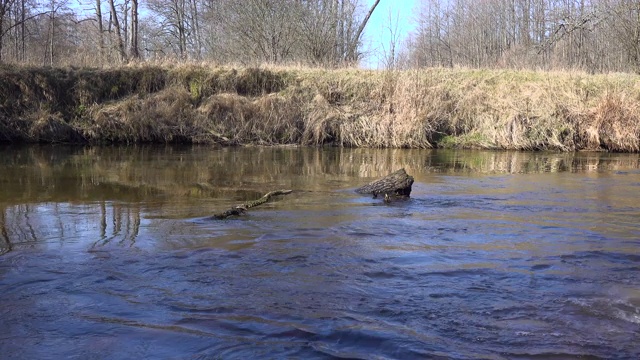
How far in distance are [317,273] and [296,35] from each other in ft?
77.0

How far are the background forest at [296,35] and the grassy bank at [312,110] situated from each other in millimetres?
1842

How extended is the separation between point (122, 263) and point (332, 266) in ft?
5.89

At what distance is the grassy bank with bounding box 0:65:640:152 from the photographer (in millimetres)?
16297

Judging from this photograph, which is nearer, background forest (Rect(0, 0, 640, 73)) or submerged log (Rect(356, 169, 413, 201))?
submerged log (Rect(356, 169, 413, 201))

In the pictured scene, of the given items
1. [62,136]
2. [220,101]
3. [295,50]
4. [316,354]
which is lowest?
[316,354]

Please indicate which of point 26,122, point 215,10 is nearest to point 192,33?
point 215,10

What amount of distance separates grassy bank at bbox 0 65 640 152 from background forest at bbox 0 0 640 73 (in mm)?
1842

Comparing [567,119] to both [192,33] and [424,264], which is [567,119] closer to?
[424,264]

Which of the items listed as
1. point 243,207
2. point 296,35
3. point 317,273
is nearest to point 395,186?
point 243,207

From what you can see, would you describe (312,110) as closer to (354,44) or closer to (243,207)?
(243,207)

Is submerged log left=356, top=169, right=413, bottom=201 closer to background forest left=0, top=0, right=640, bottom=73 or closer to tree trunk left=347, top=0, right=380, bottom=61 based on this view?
background forest left=0, top=0, right=640, bottom=73

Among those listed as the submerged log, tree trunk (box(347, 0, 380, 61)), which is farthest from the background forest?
the submerged log

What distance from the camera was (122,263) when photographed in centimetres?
447

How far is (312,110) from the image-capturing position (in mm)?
17531
